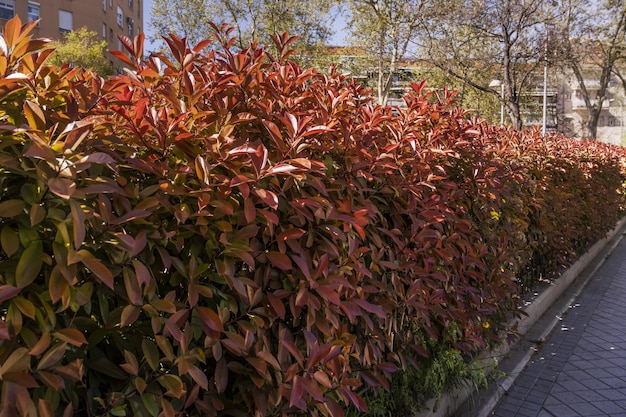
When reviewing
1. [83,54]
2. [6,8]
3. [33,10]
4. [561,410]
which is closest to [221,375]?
[561,410]

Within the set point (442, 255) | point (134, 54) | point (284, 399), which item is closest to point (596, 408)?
point (442, 255)

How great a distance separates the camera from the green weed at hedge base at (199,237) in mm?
1346

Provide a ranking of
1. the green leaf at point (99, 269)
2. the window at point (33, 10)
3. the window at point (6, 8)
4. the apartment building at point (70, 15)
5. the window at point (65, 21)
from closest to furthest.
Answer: the green leaf at point (99, 269)
the window at point (6, 8)
the apartment building at point (70, 15)
the window at point (33, 10)
the window at point (65, 21)

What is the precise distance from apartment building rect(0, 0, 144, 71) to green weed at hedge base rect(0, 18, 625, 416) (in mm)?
37127

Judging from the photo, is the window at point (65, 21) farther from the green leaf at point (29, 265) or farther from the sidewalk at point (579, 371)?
the green leaf at point (29, 265)

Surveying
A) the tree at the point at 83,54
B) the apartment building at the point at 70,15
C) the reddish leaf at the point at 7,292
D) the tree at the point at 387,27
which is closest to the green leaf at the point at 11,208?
the reddish leaf at the point at 7,292

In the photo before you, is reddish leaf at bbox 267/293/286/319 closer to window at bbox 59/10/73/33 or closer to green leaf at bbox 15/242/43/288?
green leaf at bbox 15/242/43/288

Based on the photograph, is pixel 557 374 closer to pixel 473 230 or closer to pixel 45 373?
pixel 473 230

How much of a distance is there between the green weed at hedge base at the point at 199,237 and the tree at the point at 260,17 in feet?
74.6

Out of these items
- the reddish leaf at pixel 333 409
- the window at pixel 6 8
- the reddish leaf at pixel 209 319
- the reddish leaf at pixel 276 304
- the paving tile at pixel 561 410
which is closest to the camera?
the reddish leaf at pixel 209 319

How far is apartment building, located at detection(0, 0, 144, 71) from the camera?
3953 cm

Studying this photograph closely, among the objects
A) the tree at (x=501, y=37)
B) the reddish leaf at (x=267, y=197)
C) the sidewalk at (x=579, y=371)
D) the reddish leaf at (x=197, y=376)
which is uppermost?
the tree at (x=501, y=37)

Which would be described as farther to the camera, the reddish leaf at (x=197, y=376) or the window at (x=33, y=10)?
the window at (x=33, y=10)

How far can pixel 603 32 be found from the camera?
27438mm
